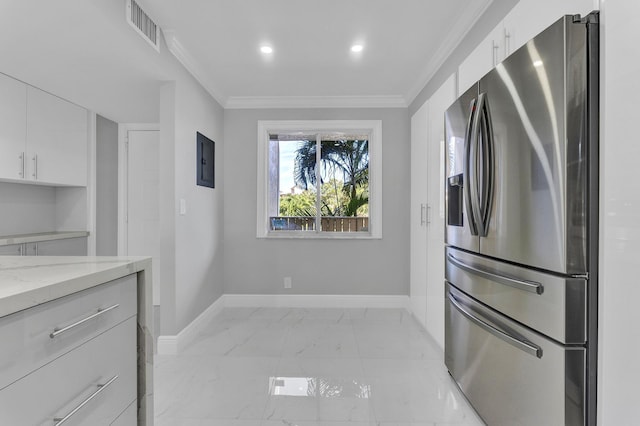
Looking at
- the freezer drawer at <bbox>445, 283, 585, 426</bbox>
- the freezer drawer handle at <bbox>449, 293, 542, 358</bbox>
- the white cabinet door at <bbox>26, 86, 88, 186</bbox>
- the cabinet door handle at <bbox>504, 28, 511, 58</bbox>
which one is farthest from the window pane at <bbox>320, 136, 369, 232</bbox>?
the white cabinet door at <bbox>26, 86, 88, 186</bbox>

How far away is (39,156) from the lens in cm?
295

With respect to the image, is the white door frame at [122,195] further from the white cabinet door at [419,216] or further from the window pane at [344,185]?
the white cabinet door at [419,216]

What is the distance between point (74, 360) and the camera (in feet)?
3.00

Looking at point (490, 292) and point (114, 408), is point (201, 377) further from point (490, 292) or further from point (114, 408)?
point (490, 292)

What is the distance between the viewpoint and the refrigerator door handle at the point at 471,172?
167 cm

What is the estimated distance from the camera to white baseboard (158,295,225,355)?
2609 mm

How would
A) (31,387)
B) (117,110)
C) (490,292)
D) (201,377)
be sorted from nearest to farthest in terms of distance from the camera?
1. (31,387)
2. (490,292)
3. (201,377)
4. (117,110)

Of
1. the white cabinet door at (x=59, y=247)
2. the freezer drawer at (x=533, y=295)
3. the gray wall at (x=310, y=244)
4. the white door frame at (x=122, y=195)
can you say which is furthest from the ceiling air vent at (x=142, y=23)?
the freezer drawer at (x=533, y=295)

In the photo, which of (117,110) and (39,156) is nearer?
(39,156)

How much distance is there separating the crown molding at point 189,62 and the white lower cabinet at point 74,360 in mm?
2042

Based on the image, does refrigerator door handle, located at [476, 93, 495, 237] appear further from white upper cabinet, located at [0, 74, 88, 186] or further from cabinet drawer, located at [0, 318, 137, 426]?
white upper cabinet, located at [0, 74, 88, 186]

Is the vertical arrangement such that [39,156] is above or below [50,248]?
above

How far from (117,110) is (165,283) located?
2.06 metres
